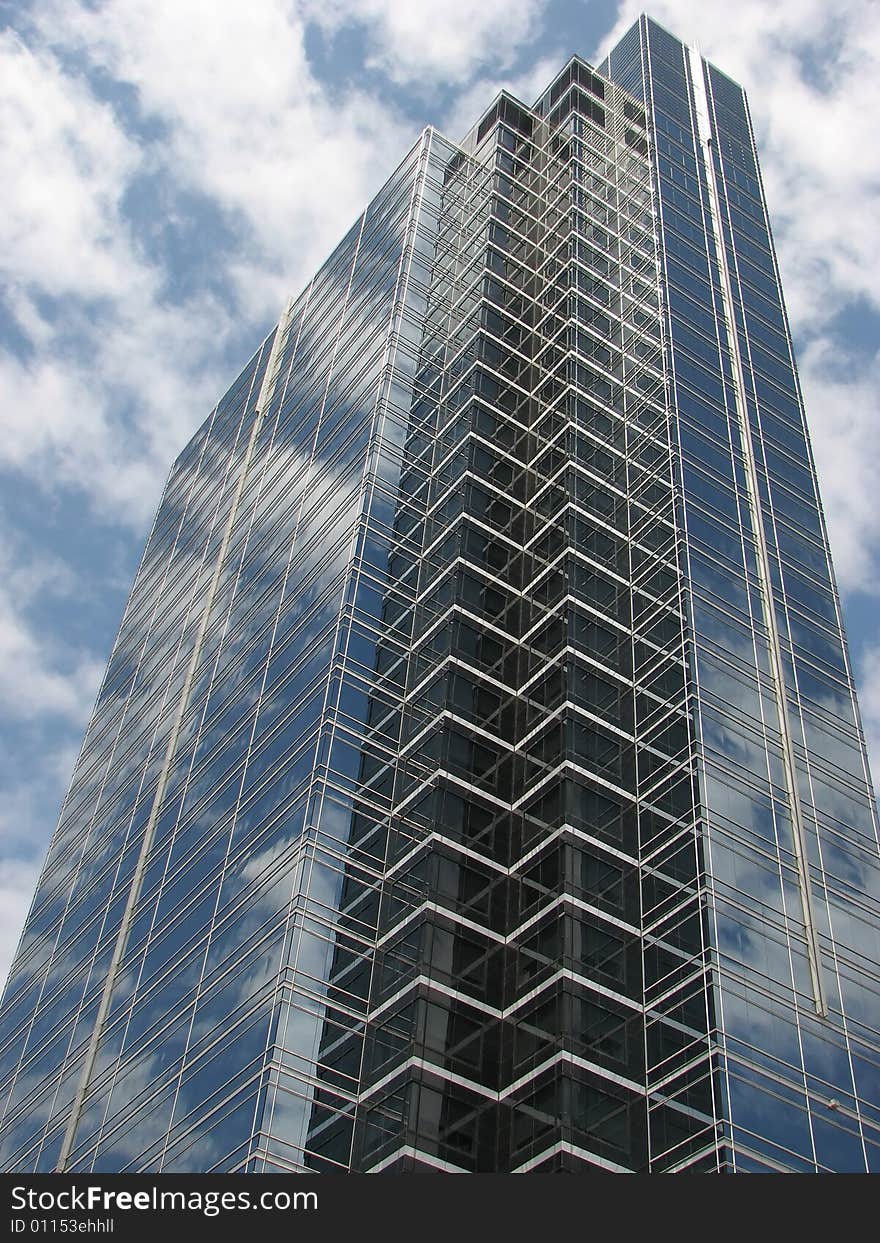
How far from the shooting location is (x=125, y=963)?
59.6m

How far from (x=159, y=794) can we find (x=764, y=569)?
2767 centimetres

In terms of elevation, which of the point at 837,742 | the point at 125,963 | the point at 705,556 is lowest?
the point at 125,963

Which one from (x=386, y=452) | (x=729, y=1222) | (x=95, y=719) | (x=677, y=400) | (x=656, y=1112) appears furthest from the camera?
(x=95, y=719)

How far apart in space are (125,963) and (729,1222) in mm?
33597

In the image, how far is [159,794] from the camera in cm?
6669

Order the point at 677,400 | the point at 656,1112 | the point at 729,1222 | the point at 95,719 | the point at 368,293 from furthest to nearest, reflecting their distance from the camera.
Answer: the point at 95,719 → the point at 368,293 → the point at 677,400 → the point at 656,1112 → the point at 729,1222

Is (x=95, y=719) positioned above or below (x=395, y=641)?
above

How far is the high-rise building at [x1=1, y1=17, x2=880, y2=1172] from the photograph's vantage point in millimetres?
45156

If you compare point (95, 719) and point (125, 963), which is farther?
point (95, 719)

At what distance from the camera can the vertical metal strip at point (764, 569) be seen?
165 feet

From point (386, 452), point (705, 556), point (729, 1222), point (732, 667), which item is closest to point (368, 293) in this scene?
point (386, 452)

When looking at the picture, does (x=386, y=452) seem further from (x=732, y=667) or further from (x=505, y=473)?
(x=732, y=667)

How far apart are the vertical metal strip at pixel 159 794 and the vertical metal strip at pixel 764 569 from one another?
25854mm

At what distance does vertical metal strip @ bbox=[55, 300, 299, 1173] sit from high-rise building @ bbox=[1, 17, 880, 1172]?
0.89 ft
